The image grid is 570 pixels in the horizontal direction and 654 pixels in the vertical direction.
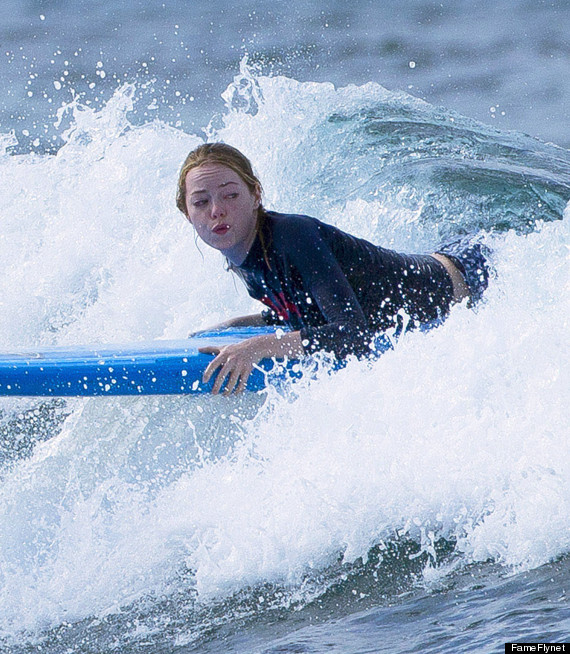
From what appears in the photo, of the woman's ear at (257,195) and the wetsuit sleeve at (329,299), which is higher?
the woman's ear at (257,195)

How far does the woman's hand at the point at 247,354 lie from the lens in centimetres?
338

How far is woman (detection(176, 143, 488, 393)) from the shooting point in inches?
132

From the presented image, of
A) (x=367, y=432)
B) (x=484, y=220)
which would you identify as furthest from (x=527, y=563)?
(x=484, y=220)

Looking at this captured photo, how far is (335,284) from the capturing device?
10.9 feet

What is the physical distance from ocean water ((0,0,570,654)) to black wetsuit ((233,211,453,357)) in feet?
0.58

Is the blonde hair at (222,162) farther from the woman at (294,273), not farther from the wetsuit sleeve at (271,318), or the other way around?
the wetsuit sleeve at (271,318)

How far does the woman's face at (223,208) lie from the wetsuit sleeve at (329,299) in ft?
0.80

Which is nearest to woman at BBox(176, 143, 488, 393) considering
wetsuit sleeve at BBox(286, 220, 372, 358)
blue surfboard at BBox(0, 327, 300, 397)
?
wetsuit sleeve at BBox(286, 220, 372, 358)

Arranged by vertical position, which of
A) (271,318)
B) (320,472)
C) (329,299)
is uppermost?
(271,318)

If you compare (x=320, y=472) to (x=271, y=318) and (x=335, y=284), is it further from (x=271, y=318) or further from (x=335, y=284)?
(x=271, y=318)

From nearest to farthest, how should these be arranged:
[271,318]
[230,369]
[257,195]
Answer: [230,369] → [257,195] → [271,318]

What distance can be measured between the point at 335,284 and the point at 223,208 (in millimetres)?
505

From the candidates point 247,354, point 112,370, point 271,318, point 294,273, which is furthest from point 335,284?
point 112,370

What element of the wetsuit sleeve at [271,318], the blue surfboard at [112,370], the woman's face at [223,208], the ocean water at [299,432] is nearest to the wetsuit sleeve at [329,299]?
the ocean water at [299,432]
